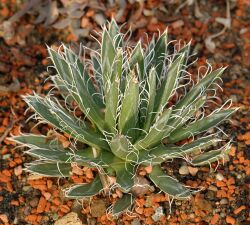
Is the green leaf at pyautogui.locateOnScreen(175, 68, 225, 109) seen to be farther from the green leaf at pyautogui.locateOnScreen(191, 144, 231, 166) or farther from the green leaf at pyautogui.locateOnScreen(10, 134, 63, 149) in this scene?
the green leaf at pyautogui.locateOnScreen(10, 134, 63, 149)

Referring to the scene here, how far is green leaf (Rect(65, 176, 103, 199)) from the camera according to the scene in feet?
8.66

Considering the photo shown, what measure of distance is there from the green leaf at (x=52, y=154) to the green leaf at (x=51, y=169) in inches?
1.8

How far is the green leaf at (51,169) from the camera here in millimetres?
2748

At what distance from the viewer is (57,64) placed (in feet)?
9.39

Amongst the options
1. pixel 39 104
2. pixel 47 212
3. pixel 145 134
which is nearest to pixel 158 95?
pixel 145 134

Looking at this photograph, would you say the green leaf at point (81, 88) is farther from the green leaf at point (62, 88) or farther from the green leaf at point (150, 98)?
the green leaf at point (150, 98)

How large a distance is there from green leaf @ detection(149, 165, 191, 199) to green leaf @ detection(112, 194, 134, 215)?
15 cm

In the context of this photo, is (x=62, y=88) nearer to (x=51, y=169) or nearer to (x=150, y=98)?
(x=51, y=169)

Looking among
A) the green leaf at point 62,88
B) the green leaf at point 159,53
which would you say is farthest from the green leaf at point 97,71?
the green leaf at point 159,53

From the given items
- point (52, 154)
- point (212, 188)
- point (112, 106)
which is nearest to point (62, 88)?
point (52, 154)

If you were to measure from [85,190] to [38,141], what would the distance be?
1.37 feet

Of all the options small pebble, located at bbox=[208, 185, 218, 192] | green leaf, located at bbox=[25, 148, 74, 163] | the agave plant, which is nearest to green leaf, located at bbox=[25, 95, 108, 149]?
the agave plant

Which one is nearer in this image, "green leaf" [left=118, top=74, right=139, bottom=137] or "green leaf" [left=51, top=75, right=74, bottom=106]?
"green leaf" [left=118, top=74, right=139, bottom=137]

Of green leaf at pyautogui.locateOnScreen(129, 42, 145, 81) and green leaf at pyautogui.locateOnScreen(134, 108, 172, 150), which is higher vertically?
green leaf at pyautogui.locateOnScreen(129, 42, 145, 81)
